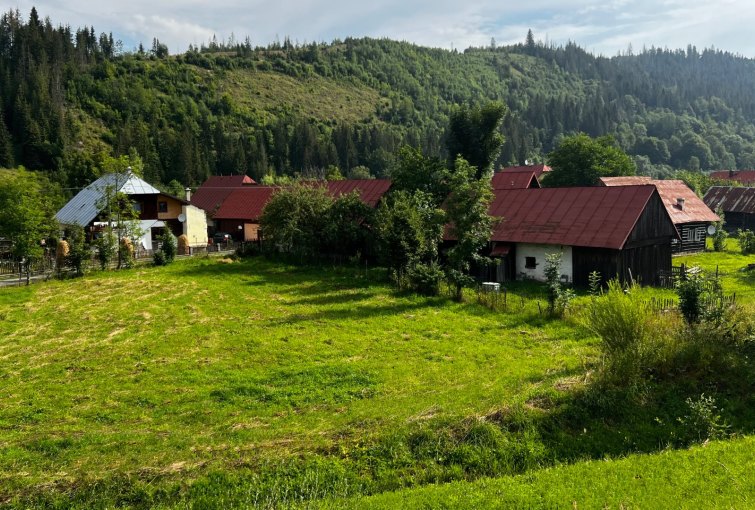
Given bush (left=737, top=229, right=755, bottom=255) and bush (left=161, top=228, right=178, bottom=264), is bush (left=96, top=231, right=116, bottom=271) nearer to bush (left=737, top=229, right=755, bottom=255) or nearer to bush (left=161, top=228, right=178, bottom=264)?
bush (left=161, top=228, right=178, bottom=264)

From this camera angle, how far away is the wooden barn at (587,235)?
2795 centimetres

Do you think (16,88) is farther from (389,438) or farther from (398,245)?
(389,438)

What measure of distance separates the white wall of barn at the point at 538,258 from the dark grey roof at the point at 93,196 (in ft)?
90.6

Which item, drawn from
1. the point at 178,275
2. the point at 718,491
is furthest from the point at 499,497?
the point at 178,275

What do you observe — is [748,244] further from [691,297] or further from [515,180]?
[691,297]

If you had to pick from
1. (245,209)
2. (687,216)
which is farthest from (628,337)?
(245,209)

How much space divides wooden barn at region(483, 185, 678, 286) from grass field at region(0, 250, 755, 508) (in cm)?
739

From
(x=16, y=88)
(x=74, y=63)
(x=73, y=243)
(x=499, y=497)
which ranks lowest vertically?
(x=499, y=497)

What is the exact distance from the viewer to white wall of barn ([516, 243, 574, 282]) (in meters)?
29.2

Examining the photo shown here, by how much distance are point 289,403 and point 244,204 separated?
131ft

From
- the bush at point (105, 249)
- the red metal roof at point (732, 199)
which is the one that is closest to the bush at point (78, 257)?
the bush at point (105, 249)

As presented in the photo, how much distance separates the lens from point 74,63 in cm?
13700

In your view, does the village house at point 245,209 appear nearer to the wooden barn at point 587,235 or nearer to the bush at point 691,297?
the wooden barn at point 587,235

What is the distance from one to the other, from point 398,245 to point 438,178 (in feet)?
31.8
